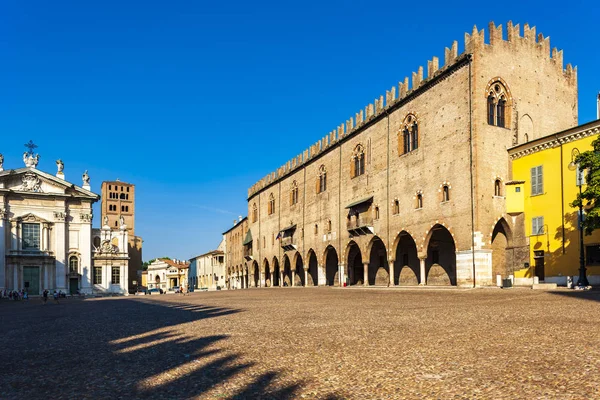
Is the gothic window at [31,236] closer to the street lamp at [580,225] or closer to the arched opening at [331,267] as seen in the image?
the arched opening at [331,267]

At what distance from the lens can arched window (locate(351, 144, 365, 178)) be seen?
3966 cm

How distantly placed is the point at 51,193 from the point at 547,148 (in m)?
40.4

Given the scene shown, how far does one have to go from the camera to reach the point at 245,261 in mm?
66750

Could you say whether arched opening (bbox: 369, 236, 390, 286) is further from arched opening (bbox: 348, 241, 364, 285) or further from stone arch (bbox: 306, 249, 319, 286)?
stone arch (bbox: 306, 249, 319, 286)

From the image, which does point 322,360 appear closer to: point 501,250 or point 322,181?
point 501,250

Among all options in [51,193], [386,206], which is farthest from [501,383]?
[51,193]

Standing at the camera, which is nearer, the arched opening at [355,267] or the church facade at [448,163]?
the church facade at [448,163]

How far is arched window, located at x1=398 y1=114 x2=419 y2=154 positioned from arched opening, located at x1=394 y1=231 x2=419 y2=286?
19.0 feet

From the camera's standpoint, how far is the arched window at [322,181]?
1809 inches

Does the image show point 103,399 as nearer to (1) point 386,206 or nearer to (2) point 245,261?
(1) point 386,206

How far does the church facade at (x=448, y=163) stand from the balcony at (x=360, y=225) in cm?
10

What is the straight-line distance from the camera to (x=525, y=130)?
29750 millimetres

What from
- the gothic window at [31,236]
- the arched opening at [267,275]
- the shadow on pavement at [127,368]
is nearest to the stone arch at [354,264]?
the arched opening at [267,275]

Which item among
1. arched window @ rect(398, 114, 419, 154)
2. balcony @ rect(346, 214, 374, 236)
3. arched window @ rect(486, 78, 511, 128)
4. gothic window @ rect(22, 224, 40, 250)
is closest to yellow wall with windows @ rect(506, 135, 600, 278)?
arched window @ rect(486, 78, 511, 128)
